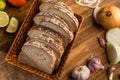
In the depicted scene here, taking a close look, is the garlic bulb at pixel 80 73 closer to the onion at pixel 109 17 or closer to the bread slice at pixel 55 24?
the bread slice at pixel 55 24

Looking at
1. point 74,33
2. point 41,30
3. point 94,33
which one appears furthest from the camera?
point 94,33

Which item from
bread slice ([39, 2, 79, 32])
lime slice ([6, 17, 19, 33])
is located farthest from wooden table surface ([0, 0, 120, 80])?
bread slice ([39, 2, 79, 32])

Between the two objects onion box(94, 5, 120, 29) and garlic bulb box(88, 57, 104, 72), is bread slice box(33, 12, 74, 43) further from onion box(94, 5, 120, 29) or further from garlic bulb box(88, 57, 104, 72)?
onion box(94, 5, 120, 29)

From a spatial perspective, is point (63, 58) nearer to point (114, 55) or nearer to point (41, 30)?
point (41, 30)

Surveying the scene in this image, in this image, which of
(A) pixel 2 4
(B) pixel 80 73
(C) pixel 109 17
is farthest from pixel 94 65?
(A) pixel 2 4

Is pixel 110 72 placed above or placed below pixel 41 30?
below

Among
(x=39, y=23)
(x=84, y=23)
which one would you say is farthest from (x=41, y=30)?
(x=84, y=23)
